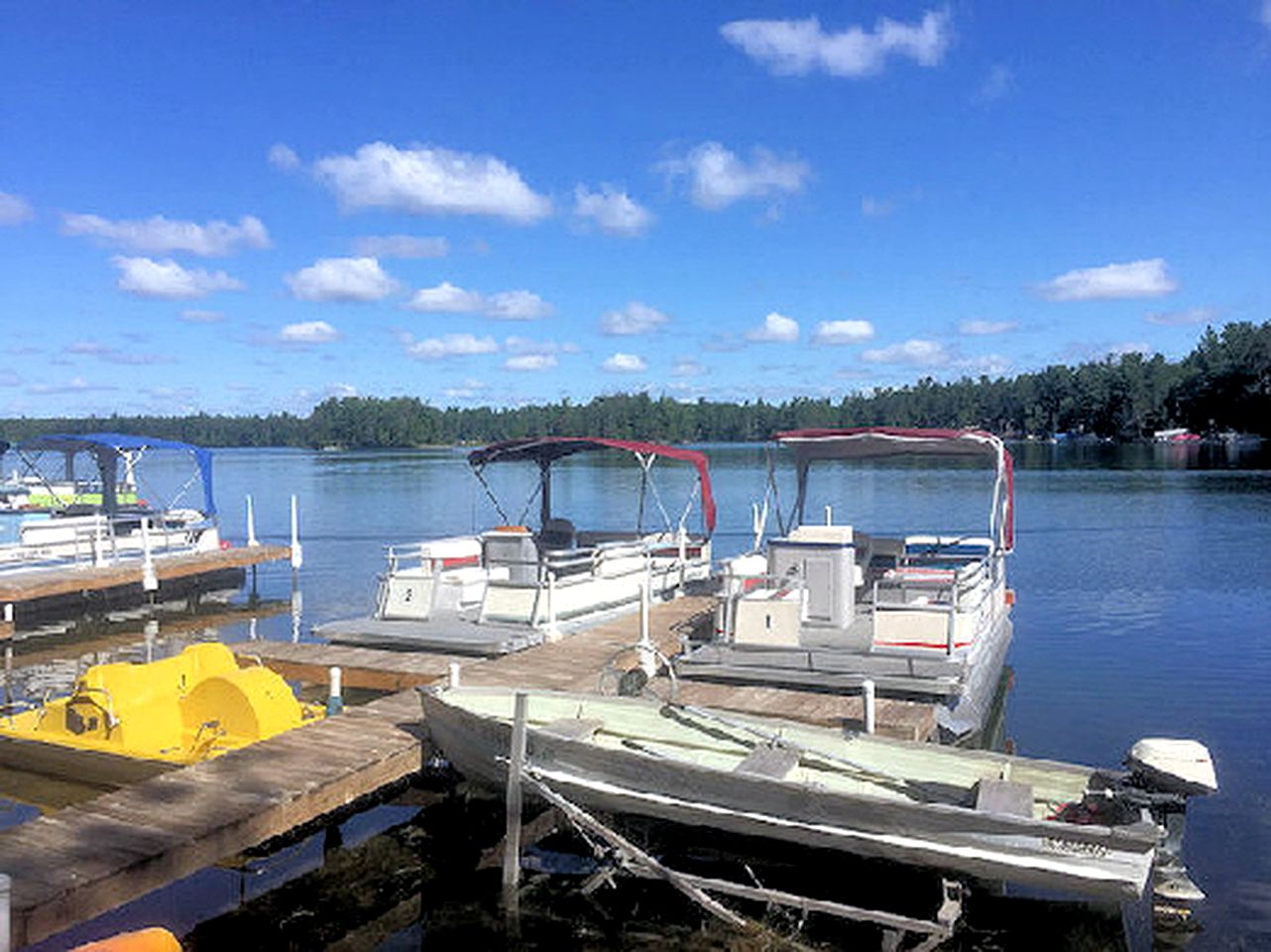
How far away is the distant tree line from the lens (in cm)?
11400

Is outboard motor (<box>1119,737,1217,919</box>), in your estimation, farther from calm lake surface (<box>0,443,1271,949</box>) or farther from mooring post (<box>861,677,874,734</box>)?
mooring post (<box>861,677,874,734</box>)

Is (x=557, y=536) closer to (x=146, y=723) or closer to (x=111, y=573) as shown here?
(x=146, y=723)

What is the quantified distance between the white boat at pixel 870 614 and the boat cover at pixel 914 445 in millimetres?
21

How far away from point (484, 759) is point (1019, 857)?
14.3ft

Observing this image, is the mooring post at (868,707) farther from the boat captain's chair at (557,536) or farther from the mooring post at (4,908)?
the boat captain's chair at (557,536)

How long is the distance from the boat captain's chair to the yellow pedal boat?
23.4ft

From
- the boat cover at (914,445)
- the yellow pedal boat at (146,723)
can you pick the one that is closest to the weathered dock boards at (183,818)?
the yellow pedal boat at (146,723)

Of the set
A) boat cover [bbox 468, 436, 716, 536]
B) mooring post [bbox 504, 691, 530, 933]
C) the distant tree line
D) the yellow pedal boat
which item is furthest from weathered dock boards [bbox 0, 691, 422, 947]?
the distant tree line

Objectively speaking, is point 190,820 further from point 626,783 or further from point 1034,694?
point 1034,694

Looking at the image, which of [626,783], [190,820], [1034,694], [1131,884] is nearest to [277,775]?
[190,820]

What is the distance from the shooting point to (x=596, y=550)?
16219 millimetres

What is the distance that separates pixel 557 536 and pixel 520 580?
1.31 meters

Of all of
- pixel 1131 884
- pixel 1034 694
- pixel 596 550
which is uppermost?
pixel 596 550

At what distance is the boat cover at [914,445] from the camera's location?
48.4 ft
